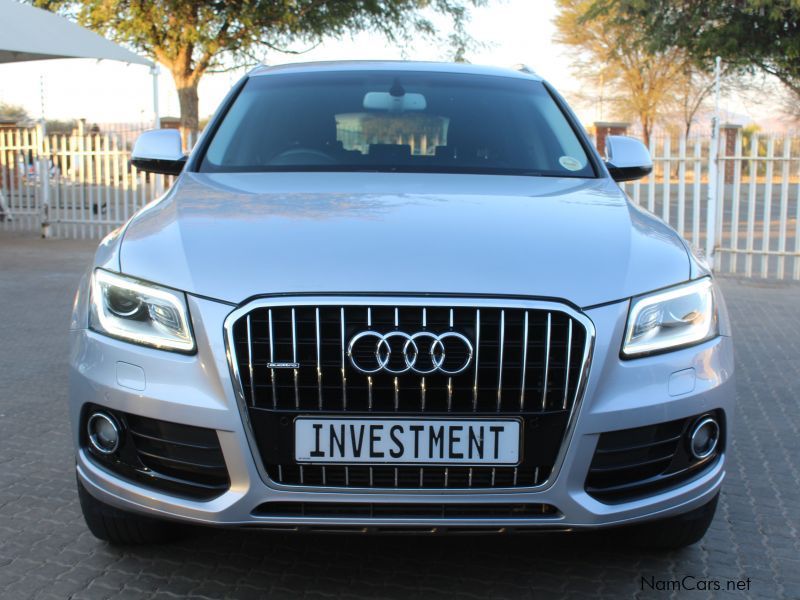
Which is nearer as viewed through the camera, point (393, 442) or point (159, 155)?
point (393, 442)

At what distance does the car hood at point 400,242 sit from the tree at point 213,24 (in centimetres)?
1503

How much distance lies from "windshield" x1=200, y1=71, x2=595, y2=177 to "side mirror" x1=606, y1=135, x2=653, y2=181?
0.78 feet

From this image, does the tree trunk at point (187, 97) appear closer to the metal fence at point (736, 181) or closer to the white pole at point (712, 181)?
the metal fence at point (736, 181)

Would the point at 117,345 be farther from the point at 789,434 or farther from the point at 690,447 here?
the point at 789,434

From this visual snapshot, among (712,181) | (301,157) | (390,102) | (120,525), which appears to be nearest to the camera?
(120,525)

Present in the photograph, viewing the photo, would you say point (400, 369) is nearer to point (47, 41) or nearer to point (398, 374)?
point (398, 374)

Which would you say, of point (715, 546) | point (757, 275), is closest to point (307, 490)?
point (715, 546)

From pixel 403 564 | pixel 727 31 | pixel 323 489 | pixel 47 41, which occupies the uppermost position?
pixel 727 31

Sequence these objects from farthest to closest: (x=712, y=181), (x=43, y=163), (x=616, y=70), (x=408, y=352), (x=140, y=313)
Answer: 1. (x=616, y=70)
2. (x=43, y=163)
3. (x=712, y=181)
4. (x=140, y=313)
5. (x=408, y=352)

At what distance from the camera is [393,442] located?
2662mm

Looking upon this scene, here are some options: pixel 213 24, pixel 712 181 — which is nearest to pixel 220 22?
pixel 213 24

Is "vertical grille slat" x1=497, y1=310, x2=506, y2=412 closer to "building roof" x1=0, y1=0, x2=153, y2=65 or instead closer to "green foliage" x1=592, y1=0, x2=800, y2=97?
"building roof" x1=0, y1=0, x2=153, y2=65

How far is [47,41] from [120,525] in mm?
11663

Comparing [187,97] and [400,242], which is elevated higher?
[187,97]
